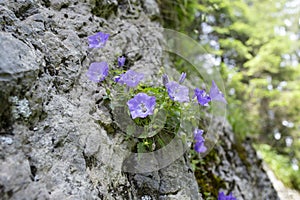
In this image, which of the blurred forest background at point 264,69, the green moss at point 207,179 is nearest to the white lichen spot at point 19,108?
the green moss at point 207,179

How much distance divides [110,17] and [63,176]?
1198 millimetres

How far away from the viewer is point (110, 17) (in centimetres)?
188

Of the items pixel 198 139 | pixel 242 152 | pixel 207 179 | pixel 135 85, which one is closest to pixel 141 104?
pixel 135 85

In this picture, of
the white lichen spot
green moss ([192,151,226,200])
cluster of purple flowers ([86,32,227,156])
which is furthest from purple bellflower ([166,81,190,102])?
green moss ([192,151,226,200])

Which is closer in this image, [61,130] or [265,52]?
[61,130]

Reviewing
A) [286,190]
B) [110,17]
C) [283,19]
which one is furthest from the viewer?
[283,19]

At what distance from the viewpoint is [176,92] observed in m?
1.30

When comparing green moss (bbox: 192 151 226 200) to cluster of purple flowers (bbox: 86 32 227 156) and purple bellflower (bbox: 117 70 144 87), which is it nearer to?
cluster of purple flowers (bbox: 86 32 227 156)

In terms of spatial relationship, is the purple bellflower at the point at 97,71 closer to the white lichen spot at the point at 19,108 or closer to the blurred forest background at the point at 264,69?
the white lichen spot at the point at 19,108

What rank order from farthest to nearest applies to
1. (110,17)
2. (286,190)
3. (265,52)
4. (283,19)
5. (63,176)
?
1. (283,19)
2. (265,52)
3. (286,190)
4. (110,17)
5. (63,176)

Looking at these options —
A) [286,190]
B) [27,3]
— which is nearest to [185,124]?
[27,3]

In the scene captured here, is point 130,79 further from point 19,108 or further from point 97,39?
point 19,108

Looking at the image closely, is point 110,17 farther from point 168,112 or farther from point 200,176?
point 200,176

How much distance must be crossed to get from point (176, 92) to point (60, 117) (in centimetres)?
51
